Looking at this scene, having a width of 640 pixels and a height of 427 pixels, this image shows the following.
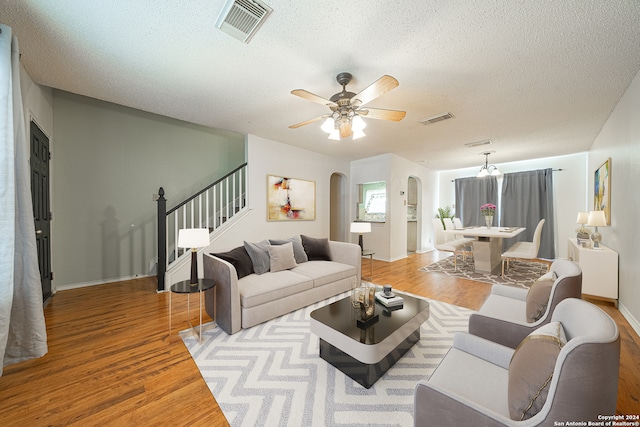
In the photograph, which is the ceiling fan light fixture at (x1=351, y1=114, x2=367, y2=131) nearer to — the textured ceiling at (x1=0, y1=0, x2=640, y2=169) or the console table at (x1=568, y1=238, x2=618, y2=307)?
the textured ceiling at (x1=0, y1=0, x2=640, y2=169)

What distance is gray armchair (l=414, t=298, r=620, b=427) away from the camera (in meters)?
0.72

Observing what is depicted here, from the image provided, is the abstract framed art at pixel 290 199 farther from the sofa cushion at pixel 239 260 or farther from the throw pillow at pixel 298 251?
the sofa cushion at pixel 239 260

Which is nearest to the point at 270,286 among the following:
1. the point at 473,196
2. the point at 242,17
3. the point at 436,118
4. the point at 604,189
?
the point at 242,17

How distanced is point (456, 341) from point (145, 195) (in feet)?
16.1

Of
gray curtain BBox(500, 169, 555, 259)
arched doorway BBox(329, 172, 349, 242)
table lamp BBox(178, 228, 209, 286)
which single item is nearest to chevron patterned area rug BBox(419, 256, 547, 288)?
gray curtain BBox(500, 169, 555, 259)

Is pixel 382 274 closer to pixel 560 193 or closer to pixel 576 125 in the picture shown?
pixel 576 125

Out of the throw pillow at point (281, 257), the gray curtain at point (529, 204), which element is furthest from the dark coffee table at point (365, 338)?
the gray curtain at point (529, 204)

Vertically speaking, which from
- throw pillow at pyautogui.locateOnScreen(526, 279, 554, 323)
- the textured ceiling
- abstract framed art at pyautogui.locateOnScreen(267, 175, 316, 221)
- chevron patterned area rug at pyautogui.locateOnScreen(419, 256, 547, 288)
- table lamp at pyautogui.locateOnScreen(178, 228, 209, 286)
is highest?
the textured ceiling

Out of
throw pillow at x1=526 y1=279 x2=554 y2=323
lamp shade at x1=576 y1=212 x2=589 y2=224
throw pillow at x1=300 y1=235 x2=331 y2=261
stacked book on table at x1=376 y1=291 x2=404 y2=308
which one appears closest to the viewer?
throw pillow at x1=526 y1=279 x2=554 y2=323

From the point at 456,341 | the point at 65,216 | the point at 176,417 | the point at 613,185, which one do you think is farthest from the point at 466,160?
the point at 65,216

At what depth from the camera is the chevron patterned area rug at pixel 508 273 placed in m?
4.16

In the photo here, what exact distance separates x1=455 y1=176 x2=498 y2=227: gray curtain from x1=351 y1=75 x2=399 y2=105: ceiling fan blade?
20.8ft

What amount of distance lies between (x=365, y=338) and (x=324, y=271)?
1536 millimetres

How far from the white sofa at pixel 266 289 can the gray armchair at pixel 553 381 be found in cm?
174
